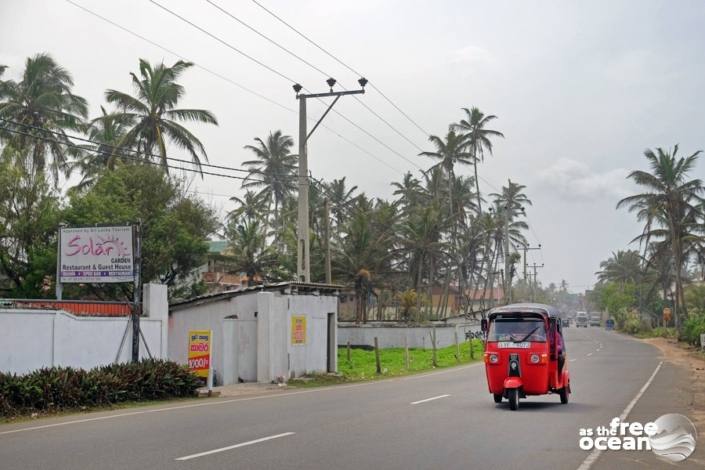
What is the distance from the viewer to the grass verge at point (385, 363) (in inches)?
1123

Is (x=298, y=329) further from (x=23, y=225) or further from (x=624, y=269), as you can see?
(x=624, y=269)

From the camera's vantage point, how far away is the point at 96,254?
75.5 ft

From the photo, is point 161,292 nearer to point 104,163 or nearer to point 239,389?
point 239,389

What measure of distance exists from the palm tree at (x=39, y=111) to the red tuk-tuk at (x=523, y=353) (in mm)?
29650

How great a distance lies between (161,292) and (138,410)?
682 centimetres

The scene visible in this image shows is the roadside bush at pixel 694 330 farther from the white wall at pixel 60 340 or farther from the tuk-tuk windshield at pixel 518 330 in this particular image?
the white wall at pixel 60 340

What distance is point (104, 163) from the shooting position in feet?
156

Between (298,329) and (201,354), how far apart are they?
682cm

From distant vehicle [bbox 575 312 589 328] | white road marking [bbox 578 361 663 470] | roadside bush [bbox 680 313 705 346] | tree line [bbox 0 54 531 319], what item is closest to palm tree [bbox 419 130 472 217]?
tree line [bbox 0 54 531 319]

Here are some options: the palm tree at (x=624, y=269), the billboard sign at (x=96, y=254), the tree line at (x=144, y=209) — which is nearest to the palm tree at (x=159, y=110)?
the tree line at (x=144, y=209)

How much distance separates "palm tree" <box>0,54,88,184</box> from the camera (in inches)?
1619

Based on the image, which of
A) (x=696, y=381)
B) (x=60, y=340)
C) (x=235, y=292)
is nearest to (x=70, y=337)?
(x=60, y=340)

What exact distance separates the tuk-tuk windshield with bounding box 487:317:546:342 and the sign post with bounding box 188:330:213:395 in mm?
8617

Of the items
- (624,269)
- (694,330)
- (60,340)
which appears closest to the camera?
(60,340)
